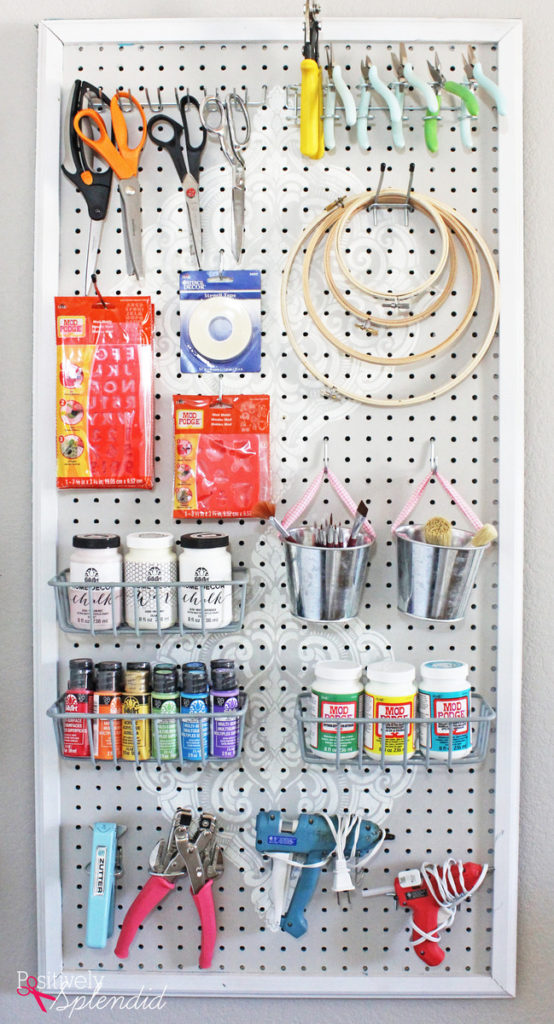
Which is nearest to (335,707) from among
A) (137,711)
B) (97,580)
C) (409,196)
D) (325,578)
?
(325,578)

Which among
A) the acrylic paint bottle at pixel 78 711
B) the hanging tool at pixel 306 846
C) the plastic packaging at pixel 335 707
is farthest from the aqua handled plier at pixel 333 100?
the hanging tool at pixel 306 846

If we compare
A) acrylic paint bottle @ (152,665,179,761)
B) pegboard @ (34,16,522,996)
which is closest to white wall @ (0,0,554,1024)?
pegboard @ (34,16,522,996)

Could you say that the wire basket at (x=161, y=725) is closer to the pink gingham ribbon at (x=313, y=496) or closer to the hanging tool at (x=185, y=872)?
the hanging tool at (x=185, y=872)

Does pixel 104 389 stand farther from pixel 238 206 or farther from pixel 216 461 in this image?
pixel 238 206

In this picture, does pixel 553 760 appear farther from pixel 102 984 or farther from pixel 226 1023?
pixel 102 984

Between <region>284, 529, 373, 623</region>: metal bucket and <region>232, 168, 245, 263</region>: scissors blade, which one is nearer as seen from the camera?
<region>284, 529, 373, 623</region>: metal bucket

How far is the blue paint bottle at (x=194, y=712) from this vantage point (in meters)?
1.11

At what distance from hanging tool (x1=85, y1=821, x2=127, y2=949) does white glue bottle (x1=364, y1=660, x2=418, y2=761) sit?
1.48 ft

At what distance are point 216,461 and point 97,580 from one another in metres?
0.27

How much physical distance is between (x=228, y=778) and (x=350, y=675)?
29 centimetres

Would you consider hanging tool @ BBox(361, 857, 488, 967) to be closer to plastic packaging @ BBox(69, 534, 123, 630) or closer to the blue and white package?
plastic packaging @ BBox(69, 534, 123, 630)

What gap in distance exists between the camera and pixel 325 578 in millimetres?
1043

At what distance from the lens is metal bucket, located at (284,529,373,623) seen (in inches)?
40.8

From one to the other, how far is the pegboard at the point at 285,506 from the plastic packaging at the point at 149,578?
99 mm
